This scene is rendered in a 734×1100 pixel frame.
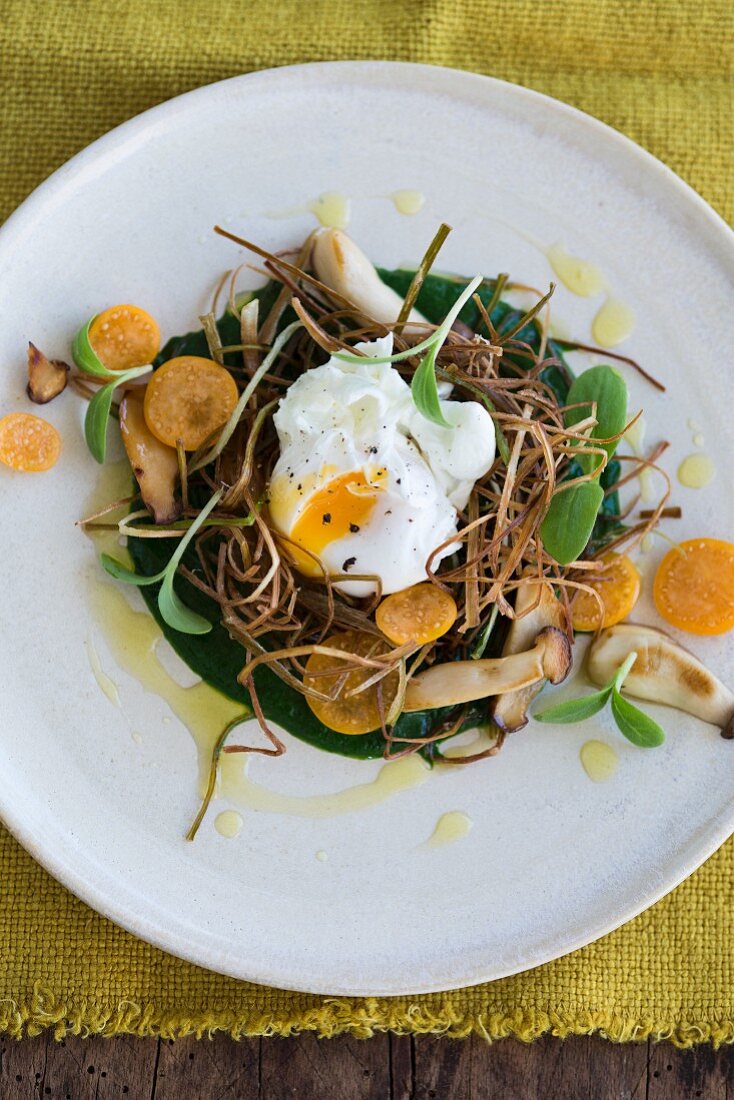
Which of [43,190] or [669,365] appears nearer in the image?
[43,190]

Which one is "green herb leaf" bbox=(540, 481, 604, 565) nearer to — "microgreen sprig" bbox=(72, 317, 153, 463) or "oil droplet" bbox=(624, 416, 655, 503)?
"oil droplet" bbox=(624, 416, 655, 503)

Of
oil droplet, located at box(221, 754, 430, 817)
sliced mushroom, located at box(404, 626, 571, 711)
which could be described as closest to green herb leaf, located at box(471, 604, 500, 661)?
sliced mushroom, located at box(404, 626, 571, 711)

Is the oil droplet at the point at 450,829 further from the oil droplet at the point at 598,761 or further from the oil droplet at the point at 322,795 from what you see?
the oil droplet at the point at 598,761

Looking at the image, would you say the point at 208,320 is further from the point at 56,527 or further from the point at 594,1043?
the point at 594,1043

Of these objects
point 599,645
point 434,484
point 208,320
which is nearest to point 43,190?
point 208,320

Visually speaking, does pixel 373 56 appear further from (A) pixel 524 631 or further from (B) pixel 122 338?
(A) pixel 524 631

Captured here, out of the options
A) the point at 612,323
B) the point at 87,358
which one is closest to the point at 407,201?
the point at 612,323
